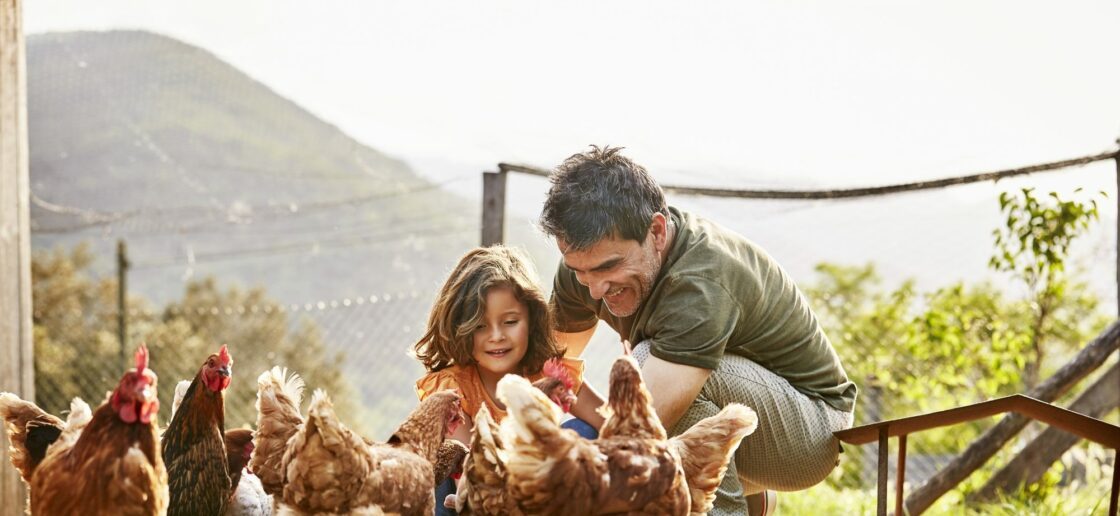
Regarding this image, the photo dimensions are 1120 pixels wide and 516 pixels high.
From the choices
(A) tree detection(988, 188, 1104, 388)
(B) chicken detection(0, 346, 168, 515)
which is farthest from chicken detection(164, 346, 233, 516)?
(A) tree detection(988, 188, 1104, 388)

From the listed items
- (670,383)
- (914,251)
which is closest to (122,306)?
(914,251)

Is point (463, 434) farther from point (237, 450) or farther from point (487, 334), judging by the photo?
point (237, 450)

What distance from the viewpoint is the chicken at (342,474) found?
80.2 inches

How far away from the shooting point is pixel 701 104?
23.1ft

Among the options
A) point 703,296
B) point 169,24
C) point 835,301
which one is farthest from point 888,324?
point 169,24

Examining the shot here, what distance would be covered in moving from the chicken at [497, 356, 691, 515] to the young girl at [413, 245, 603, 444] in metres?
0.88

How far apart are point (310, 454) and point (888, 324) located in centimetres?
389

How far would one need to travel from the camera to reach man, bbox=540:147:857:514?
232 centimetres

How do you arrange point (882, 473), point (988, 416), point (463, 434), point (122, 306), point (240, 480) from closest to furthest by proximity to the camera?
1. point (988, 416)
2. point (882, 473)
3. point (240, 480)
4. point (463, 434)
5. point (122, 306)

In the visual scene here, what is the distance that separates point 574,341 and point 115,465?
1463mm

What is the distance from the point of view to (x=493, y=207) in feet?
12.2

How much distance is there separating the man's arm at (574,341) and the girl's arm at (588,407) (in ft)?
1.38

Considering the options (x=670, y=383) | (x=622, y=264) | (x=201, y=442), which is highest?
(x=622, y=264)

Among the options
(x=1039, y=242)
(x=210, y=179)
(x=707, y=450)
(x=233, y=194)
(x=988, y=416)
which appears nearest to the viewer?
(x=707, y=450)
